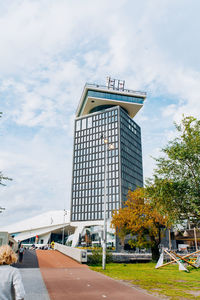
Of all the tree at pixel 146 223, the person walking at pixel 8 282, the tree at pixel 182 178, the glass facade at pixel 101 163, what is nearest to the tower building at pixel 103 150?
the glass facade at pixel 101 163

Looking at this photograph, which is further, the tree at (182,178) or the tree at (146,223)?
the tree at (146,223)

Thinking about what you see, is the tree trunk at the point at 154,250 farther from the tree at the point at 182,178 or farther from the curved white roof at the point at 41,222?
the curved white roof at the point at 41,222

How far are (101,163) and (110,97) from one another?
29.1 meters

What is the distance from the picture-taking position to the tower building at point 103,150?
9412 cm

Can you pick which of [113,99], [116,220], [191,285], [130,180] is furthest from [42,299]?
[113,99]

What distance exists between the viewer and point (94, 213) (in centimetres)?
9362

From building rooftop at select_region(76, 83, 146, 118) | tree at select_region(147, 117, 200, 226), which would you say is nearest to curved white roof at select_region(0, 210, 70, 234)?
building rooftop at select_region(76, 83, 146, 118)

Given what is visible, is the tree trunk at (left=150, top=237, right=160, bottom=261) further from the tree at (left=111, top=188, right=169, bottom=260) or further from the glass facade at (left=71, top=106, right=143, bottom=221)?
the glass facade at (left=71, top=106, right=143, bottom=221)

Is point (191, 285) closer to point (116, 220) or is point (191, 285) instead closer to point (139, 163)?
point (116, 220)

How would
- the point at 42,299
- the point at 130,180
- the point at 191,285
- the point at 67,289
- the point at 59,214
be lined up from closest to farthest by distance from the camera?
the point at 42,299 < the point at 67,289 < the point at 191,285 < the point at 130,180 < the point at 59,214

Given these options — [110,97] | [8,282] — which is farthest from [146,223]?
[110,97]

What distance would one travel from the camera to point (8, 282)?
3.60 metres

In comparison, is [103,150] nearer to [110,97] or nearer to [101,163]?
[101,163]

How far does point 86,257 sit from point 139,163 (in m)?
90.8
